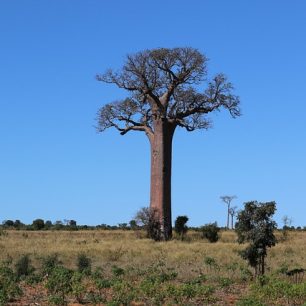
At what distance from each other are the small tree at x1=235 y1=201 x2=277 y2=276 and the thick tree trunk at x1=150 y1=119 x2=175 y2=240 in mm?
17928

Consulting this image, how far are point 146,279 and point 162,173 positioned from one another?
21.2m

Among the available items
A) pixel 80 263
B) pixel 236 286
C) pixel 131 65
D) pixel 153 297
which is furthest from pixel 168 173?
pixel 153 297

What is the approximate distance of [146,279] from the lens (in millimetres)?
16969

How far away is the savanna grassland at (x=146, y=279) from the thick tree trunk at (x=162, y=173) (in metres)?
8.83

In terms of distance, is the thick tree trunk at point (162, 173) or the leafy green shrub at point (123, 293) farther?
the thick tree trunk at point (162, 173)

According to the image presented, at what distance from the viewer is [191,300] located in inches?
562

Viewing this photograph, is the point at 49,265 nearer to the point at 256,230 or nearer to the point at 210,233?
the point at 256,230

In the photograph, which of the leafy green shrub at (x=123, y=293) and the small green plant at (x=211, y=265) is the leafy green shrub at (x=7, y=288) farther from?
the small green plant at (x=211, y=265)

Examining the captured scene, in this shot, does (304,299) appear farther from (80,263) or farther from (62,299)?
(80,263)

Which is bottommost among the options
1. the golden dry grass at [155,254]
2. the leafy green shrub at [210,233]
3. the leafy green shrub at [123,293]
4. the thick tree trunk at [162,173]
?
the leafy green shrub at [123,293]

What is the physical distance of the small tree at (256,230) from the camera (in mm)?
19484

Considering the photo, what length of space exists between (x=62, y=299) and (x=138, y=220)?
2599 centimetres

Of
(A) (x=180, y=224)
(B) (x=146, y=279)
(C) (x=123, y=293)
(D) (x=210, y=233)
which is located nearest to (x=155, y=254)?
(B) (x=146, y=279)

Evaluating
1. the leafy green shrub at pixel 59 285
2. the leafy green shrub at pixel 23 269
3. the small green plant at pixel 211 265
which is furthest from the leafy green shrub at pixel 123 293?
the small green plant at pixel 211 265
